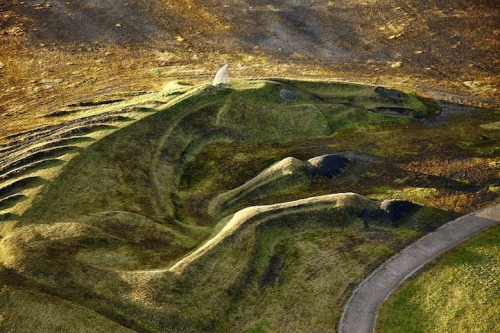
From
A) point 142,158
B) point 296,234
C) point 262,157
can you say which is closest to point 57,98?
point 142,158

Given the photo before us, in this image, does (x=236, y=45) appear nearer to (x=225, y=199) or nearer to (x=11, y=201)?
(x=225, y=199)

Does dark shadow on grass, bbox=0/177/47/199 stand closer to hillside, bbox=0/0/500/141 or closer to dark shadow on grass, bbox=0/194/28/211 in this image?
dark shadow on grass, bbox=0/194/28/211

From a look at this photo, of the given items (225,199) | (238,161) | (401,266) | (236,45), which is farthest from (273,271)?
(236,45)

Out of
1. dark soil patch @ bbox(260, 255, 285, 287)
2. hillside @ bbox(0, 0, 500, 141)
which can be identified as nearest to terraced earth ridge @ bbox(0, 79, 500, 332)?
dark soil patch @ bbox(260, 255, 285, 287)

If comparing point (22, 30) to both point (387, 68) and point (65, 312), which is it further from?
point (65, 312)

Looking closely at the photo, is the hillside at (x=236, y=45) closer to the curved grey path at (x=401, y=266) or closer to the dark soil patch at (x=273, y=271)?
the curved grey path at (x=401, y=266)

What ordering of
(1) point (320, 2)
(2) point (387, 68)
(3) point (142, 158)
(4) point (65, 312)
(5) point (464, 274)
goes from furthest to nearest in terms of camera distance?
(1) point (320, 2) < (2) point (387, 68) < (3) point (142, 158) < (5) point (464, 274) < (4) point (65, 312)

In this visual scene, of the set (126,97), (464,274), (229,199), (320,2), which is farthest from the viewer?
(320,2)
